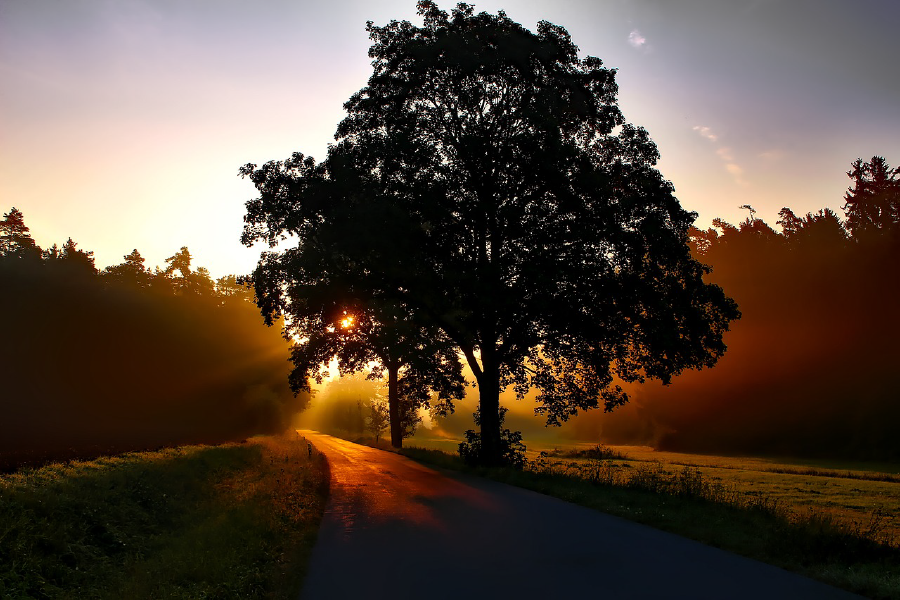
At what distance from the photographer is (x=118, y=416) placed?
205 ft

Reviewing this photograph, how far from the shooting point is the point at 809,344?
56656 mm

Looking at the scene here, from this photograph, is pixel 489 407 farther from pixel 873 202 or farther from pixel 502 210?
pixel 873 202

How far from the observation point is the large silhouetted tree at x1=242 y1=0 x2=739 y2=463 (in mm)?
20141

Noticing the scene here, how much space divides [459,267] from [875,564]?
16.2 metres

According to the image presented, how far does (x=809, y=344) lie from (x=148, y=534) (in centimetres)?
6291

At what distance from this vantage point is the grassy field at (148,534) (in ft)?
24.2

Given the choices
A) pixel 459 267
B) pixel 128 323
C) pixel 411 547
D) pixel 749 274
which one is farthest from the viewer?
pixel 128 323

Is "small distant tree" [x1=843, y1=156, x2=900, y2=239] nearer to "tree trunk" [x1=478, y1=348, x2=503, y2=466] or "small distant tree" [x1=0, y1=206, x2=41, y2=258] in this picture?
"tree trunk" [x1=478, y1=348, x2=503, y2=466]

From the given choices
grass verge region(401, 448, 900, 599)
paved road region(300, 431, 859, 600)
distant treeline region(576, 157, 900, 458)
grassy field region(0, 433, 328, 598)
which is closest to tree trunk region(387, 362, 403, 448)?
grassy field region(0, 433, 328, 598)

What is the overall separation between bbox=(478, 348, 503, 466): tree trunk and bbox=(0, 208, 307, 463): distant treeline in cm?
4047

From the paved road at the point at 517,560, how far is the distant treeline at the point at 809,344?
148 ft

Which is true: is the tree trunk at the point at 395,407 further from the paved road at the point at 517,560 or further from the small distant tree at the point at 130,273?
the small distant tree at the point at 130,273

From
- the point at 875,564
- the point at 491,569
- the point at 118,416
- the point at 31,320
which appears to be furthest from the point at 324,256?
the point at 31,320

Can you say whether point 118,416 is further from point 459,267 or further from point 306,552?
point 306,552
